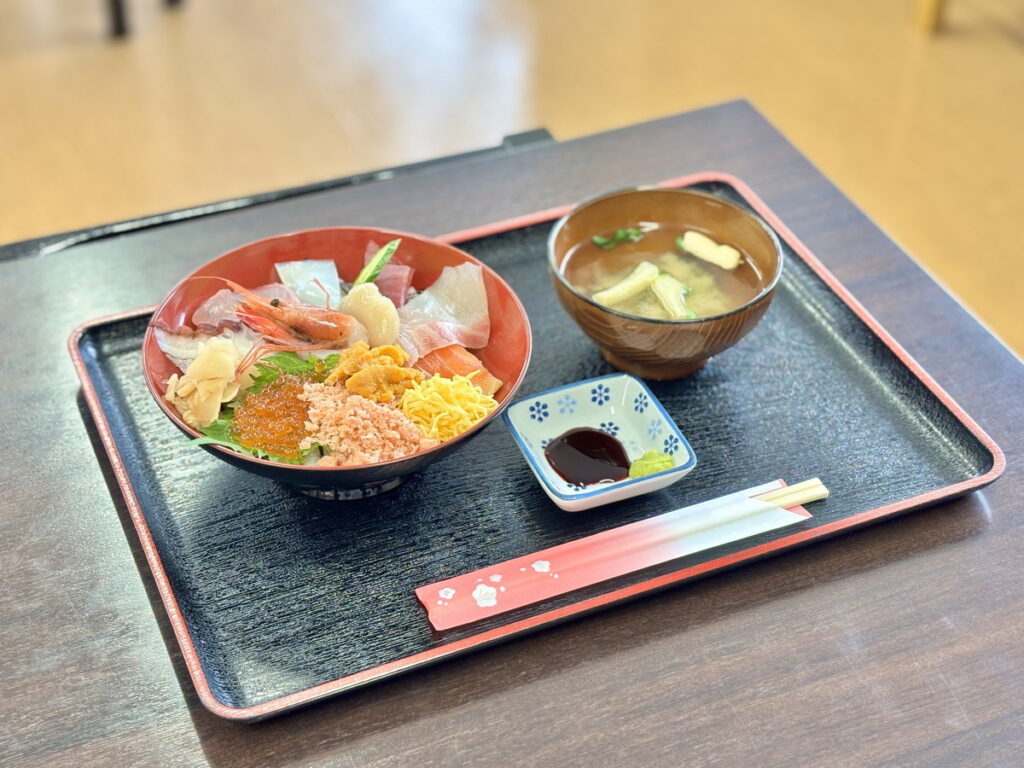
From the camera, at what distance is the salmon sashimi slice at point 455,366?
45.3 inches

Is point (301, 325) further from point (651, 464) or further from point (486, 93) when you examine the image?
point (486, 93)

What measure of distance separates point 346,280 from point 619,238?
0.34 meters

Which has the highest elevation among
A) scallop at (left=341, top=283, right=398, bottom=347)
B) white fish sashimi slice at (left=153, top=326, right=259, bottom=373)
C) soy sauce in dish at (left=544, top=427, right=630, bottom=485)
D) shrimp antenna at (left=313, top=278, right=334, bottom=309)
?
scallop at (left=341, top=283, right=398, bottom=347)

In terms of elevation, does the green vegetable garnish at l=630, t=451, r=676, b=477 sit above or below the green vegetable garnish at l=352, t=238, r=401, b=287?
below

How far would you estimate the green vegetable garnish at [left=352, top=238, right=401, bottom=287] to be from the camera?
122 cm

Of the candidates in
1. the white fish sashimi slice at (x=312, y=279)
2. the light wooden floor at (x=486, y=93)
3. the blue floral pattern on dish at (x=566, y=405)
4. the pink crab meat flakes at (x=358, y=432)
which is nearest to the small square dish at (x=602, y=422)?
the blue floral pattern on dish at (x=566, y=405)

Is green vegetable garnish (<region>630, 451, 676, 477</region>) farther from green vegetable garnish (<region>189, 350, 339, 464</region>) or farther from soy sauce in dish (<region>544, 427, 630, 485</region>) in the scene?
green vegetable garnish (<region>189, 350, 339, 464</region>)

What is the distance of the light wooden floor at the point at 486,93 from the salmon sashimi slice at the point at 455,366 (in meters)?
1.65

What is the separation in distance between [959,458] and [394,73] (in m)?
2.40

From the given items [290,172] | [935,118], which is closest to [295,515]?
[290,172]

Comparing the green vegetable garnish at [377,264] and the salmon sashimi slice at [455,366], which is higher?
the green vegetable garnish at [377,264]

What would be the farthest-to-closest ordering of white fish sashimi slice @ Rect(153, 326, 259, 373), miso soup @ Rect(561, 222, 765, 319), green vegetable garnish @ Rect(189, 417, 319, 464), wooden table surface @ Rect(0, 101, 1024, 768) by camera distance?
miso soup @ Rect(561, 222, 765, 319)
white fish sashimi slice @ Rect(153, 326, 259, 373)
green vegetable garnish @ Rect(189, 417, 319, 464)
wooden table surface @ Rect(0, 101, 1024, 768)

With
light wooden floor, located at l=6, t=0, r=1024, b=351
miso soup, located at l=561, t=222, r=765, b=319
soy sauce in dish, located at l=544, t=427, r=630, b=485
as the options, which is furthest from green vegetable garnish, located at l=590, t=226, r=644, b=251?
light wooden floor, located at l=6, t=0, r=1024, b=351

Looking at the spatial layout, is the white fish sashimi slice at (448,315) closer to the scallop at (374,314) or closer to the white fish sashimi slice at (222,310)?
the scallop at (374,314)
